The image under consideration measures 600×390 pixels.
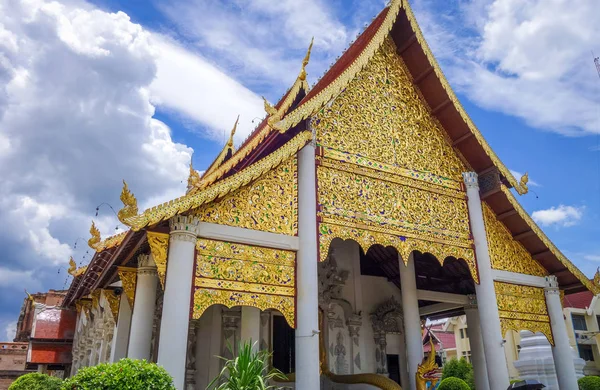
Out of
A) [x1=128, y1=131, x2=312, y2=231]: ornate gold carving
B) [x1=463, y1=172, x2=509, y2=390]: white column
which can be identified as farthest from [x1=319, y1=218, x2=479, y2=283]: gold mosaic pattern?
[x1=128, y1=131, x2=312, y2=231]: ornate gold carving

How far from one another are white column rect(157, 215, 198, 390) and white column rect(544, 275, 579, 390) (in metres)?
6.57

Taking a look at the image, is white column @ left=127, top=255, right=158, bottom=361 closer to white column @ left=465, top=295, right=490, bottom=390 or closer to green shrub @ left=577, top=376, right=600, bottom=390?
white column @ left=465, top=295, right=490, bottom=390

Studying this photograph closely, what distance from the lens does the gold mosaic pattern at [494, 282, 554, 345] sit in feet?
26.5

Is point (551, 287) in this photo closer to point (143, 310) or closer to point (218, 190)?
point (218, 190)

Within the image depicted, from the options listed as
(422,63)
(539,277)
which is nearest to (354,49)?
(422,63)

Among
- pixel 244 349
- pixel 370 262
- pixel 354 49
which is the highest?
pixel 354 49

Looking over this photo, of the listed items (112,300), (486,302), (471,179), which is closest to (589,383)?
(486,302)

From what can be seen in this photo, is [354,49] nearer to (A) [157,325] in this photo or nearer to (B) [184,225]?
(B) [184,225]

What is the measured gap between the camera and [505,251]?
8.55 meters

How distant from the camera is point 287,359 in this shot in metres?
9.16

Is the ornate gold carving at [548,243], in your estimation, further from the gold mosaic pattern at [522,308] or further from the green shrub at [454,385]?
the green shrub at [454,385]

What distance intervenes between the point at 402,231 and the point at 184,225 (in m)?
3.39

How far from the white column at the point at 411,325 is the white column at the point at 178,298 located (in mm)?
3859

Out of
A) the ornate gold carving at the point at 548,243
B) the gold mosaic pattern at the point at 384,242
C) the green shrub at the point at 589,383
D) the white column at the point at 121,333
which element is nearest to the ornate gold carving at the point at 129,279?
the white column at the point at 121,333
